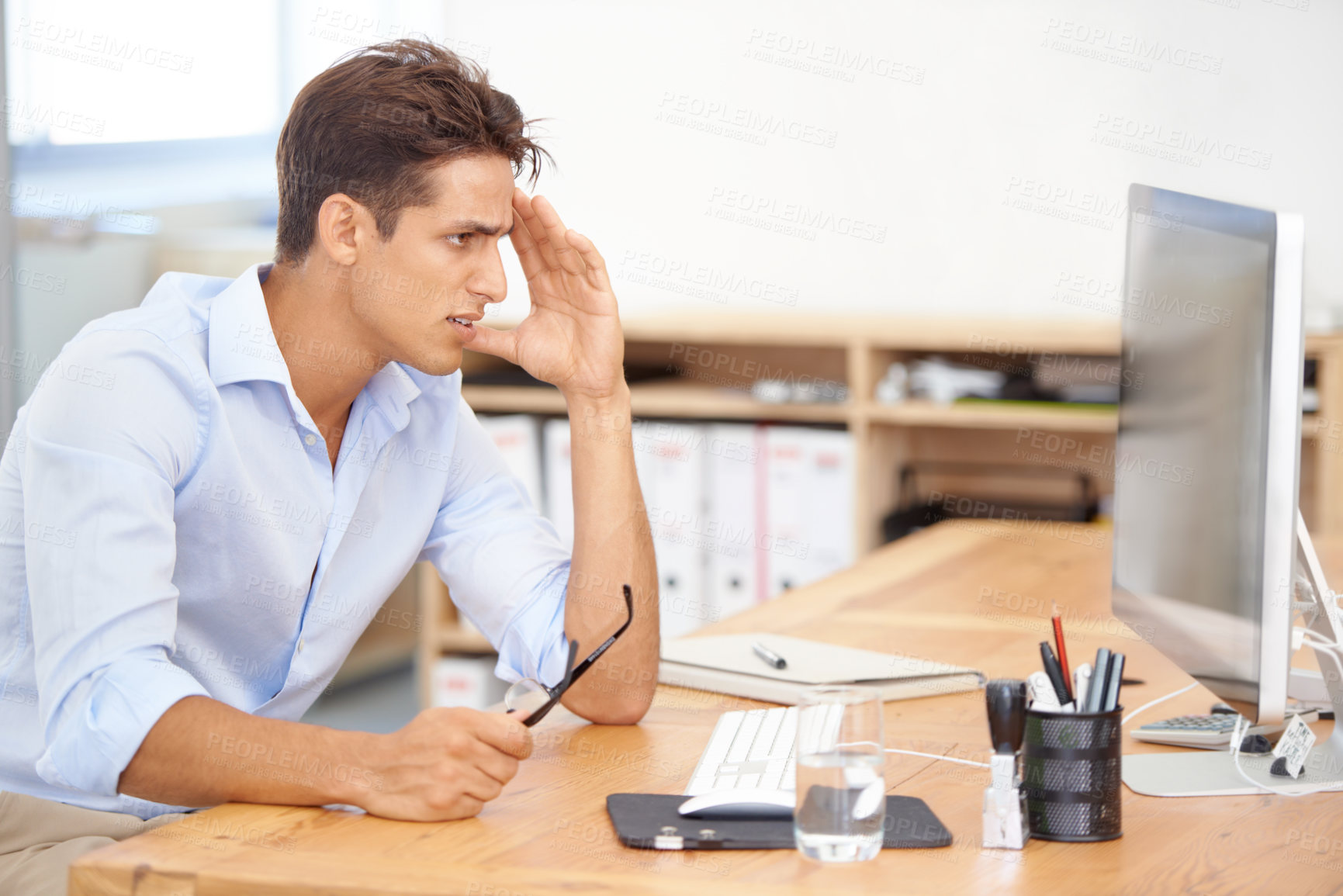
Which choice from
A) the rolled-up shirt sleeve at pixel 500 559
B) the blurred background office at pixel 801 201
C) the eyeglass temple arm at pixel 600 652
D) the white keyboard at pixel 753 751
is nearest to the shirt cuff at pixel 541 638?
the rolled-up shirt sleeve at pixel 500 559

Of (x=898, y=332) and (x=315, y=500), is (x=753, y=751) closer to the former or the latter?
(x=315, y=500)

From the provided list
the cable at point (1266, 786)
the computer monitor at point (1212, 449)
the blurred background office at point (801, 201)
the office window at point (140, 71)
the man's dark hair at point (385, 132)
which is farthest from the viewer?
the blurred background office at point (801, 201)

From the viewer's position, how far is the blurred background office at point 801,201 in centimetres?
277

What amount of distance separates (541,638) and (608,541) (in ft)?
0.43

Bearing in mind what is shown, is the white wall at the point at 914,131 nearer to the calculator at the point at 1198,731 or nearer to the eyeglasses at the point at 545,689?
the calculator at the point at 1198,731

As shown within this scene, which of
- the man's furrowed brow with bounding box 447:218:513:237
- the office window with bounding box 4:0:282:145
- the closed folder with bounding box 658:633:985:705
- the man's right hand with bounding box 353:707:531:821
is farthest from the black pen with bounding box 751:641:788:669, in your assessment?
the office window with bounding box 4:0:282:145

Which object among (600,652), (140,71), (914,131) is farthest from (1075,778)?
(140,71)

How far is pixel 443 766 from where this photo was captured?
3.32ft

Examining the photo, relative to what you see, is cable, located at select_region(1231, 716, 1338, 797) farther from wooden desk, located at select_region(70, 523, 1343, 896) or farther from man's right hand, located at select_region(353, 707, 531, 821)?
man's right hand, located at select_region(353, 707, 531, 821)

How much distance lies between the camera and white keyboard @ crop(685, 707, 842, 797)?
1068 millimetres

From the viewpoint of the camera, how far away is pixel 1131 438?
127 cm

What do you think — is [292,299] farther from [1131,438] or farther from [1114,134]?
[1114,134]

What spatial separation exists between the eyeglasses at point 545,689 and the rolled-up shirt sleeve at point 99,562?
0.92 ft

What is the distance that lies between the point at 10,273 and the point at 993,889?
80.8 inches
